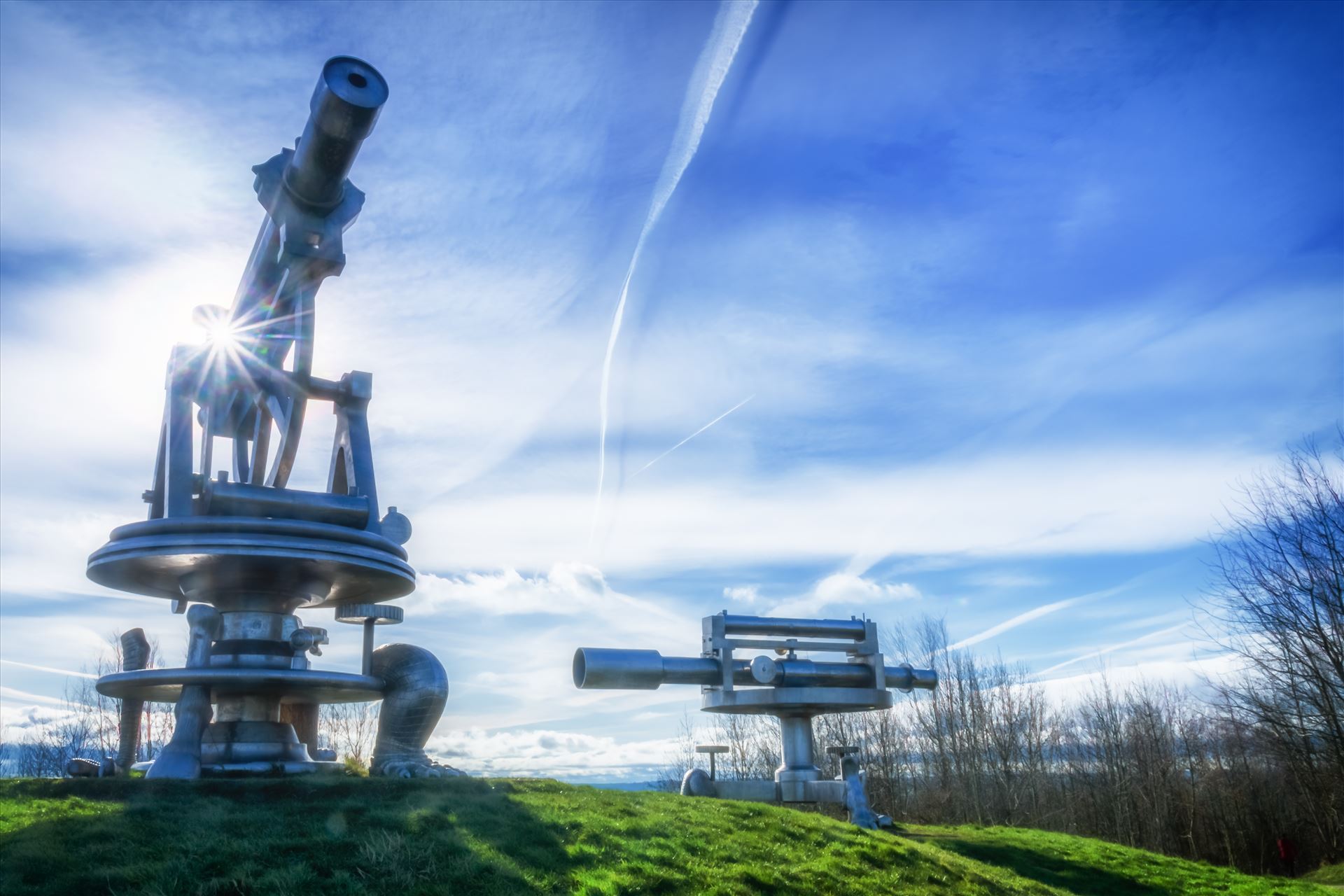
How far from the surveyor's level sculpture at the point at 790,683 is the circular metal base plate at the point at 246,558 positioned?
4984mm

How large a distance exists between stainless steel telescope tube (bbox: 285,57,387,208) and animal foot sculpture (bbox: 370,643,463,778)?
8.03 meters

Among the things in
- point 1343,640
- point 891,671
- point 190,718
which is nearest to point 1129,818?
point 1343,640

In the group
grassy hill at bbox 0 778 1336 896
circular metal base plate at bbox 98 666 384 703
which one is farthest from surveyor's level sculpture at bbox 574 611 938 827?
circular metal base plate at bbox 98 666 384 703

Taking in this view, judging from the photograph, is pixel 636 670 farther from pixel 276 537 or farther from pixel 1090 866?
pixel 1090 866

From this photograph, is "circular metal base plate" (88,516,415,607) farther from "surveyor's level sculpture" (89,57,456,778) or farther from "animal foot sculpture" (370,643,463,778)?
"animal foot sculpture" (370,643,463,778)

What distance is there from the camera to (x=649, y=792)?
1623 centimetres

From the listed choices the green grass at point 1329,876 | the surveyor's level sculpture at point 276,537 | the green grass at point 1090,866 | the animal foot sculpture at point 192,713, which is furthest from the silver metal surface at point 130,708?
the green grass at point 1329,876

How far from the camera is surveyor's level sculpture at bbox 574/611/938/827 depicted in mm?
17312

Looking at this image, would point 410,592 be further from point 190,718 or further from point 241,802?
point 241,802

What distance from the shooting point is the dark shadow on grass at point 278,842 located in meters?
8.15

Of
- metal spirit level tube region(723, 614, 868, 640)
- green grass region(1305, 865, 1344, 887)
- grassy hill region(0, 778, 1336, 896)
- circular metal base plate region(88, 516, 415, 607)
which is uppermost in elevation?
circular metal base plate region(88, 516, 415, 607)

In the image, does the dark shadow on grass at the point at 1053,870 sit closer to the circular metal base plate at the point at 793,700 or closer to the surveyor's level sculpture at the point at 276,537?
the circular metal base plate at the point at 793,700

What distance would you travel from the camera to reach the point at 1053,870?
730 inches

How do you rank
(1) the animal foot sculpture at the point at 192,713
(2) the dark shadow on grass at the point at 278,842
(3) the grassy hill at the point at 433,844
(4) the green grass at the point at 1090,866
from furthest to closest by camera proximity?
(4) the green grass at the point at 1090,866 → (1) the animal foot sculpture at the point at 192,713 → (3) the grassy hill at the point at 433,844 → (2) the dark shadow on grass at the point at 278,842
